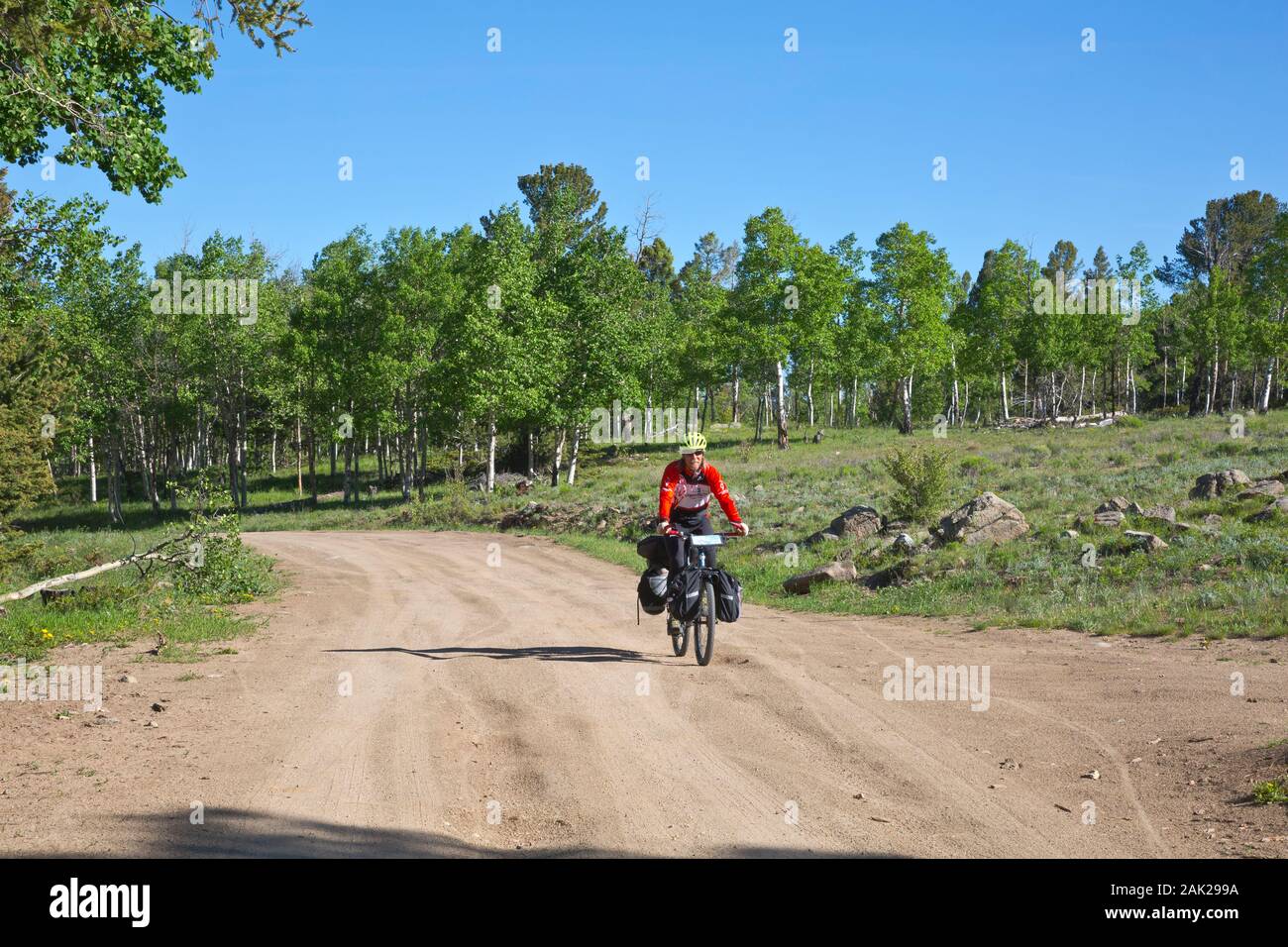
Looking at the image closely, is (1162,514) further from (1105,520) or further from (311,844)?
(311,844)

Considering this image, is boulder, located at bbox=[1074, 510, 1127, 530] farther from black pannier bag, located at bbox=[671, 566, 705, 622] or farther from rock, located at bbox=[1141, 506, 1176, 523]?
black pannier bag, located at bbox=[671, 566, 705, 622]

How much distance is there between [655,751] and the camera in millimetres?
7215

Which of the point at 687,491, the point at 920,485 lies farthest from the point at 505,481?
the point at 687,491

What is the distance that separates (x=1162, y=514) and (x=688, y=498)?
1053 cm

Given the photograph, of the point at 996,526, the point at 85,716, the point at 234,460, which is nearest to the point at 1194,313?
the point at 996,526

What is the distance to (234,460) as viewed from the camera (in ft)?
174

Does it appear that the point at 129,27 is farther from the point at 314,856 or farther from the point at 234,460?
the point at 234,460

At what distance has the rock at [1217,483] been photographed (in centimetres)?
1930

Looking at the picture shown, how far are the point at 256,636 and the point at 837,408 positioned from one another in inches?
3289

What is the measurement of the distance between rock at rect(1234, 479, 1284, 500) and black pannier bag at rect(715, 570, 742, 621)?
40.9ft

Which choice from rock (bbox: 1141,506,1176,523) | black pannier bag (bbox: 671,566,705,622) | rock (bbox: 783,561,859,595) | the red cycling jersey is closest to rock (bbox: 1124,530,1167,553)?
rock (bbox: 1141,506,1176,523)

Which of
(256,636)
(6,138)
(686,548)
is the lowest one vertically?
(256,636)

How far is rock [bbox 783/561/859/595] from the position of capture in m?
17.1
